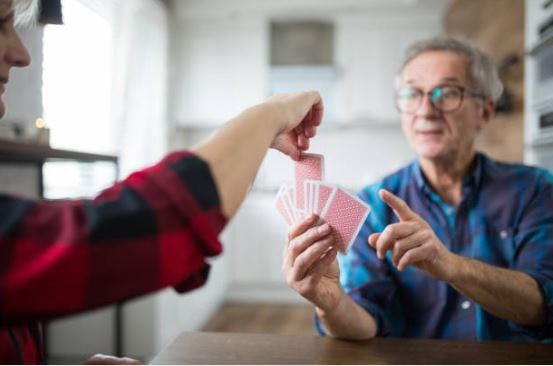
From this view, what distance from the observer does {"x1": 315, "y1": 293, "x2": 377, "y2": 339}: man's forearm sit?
3.13 ft

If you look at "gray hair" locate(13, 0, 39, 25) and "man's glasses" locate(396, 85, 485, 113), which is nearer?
"gray hair" locate(13, 0, 39, 25)

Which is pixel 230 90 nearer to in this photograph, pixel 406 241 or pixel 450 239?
pixel 450 239

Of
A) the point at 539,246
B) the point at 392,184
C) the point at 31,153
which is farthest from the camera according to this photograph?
the point at 31,153

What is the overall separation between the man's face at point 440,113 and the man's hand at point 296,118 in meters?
0.56

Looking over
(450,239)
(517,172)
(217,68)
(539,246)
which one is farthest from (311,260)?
(217,68)

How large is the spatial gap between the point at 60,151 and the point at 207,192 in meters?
1.53

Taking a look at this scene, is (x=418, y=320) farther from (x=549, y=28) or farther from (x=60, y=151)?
(x=549, y=28)

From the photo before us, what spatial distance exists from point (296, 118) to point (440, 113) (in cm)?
79

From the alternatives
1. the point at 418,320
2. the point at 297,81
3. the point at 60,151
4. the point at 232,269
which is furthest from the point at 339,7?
the point at 418,320

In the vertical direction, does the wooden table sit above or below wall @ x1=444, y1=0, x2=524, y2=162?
below

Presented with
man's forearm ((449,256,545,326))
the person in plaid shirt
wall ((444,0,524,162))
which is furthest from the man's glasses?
wall ((444,0,524,162))

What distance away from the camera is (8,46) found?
1.99 ft

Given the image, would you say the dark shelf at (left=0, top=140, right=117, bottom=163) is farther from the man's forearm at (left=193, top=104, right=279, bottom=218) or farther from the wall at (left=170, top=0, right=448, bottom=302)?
the wall at (left=170, top=0, right=448, bottom=302)

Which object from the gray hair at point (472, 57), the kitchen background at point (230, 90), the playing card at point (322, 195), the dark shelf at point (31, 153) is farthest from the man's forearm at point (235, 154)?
the kitchen background at point (230, 90)
